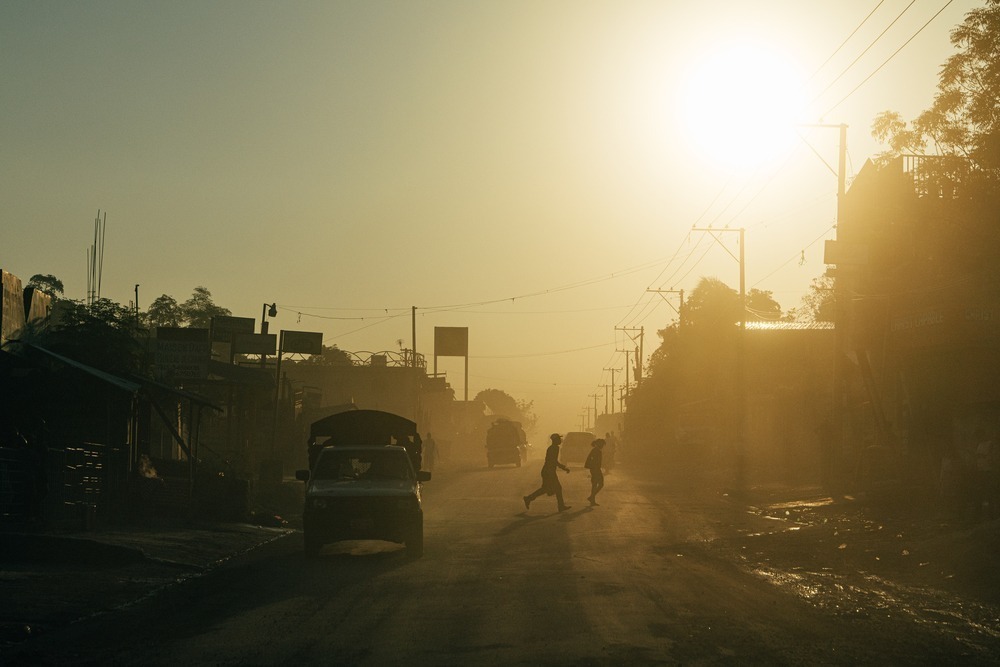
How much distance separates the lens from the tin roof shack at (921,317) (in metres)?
27.4

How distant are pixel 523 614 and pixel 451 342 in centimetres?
8630

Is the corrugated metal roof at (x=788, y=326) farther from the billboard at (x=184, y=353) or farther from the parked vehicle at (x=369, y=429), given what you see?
the billboard at (x=184, y=353)

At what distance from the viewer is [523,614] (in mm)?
10539

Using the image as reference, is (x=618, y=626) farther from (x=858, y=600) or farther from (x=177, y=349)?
(x=177, y=349)

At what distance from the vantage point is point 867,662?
8375 mm

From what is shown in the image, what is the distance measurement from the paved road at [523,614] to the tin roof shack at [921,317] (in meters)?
11.6

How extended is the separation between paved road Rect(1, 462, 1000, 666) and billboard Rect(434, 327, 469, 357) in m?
77.2

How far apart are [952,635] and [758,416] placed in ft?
172

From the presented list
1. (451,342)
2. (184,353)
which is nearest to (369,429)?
(184,353)

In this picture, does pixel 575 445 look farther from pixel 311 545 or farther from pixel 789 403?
pixel 311 545

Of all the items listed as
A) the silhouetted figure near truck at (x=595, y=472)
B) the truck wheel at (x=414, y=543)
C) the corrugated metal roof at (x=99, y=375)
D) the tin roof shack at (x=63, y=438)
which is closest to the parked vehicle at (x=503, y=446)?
the silhouetted figure near truck at (x=595, y=472)

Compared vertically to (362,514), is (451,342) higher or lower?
higher

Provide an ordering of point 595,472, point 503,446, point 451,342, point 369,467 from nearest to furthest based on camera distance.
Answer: point 369,467, point 595,472, point 503,446, point 451,342

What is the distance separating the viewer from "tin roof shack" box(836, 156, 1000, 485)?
27.4m
